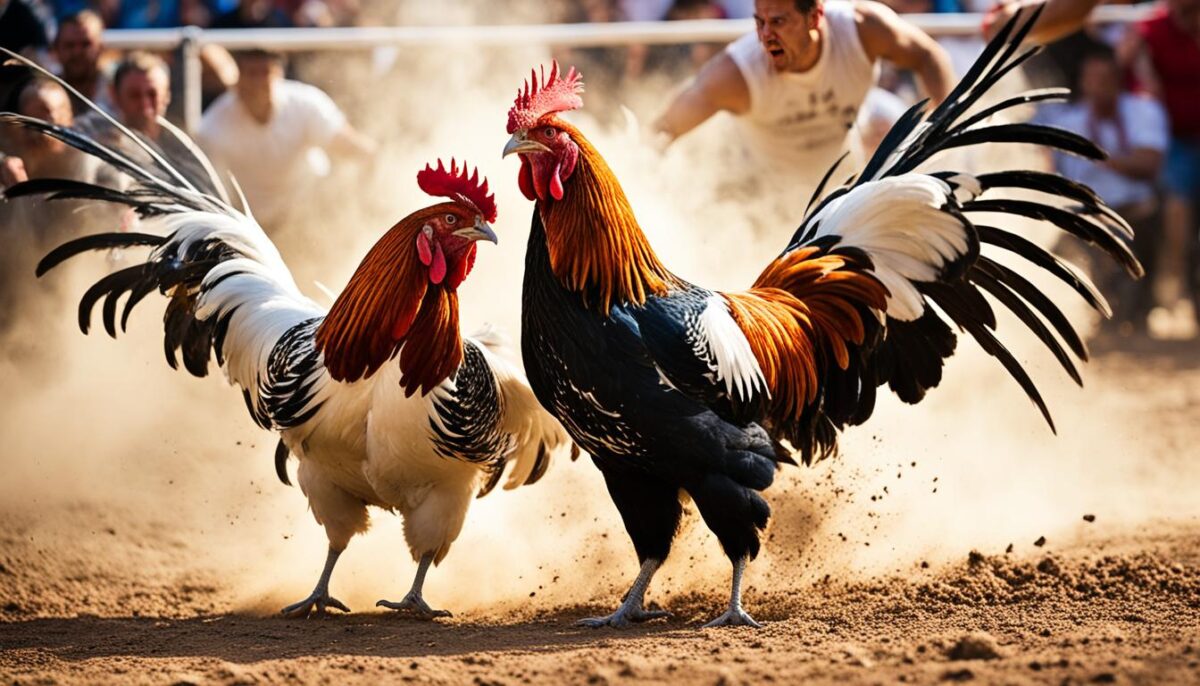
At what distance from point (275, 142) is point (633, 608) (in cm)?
585

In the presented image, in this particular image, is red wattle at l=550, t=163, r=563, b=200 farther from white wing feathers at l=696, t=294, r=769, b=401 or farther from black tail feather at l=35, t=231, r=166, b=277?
black tail feather at l=35, t=231, r=166, b=277

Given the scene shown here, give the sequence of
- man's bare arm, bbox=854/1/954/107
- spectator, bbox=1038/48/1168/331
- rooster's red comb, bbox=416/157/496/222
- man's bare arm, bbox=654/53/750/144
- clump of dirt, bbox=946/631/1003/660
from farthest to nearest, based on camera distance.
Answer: spectator, bbox=1038/48/1168/331 → man's bare arm, bbox=654/53/750/144 → man's bare arm, bbox=854/1/954/107 → rooster's red comb, bbox=416/157/496/222 → clump of dirt, bbox=946/631/1003/660

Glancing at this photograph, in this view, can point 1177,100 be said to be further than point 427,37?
Yes

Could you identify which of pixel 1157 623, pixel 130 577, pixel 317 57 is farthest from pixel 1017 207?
pixel 317 57

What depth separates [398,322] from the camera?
18.3 ft

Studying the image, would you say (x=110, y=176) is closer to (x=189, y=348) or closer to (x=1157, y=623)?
(x=189, y=348)

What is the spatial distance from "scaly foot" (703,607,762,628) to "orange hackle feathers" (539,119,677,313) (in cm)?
121

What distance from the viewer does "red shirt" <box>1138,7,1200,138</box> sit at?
40.4 feet

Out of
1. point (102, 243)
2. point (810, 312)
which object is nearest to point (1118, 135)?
point (810, 312)

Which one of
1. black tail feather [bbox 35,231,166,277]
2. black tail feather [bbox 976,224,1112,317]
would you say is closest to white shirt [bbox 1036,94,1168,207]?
black tail feather [bbox 976,224,1112,317]

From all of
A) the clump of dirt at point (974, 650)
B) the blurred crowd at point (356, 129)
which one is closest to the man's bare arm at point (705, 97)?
the blurred crowd at point (356, 129)

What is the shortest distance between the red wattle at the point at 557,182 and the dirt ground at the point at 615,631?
62.5 inches

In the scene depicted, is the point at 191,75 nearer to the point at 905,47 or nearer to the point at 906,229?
the point at 905,47

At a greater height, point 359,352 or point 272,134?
point 272,134
